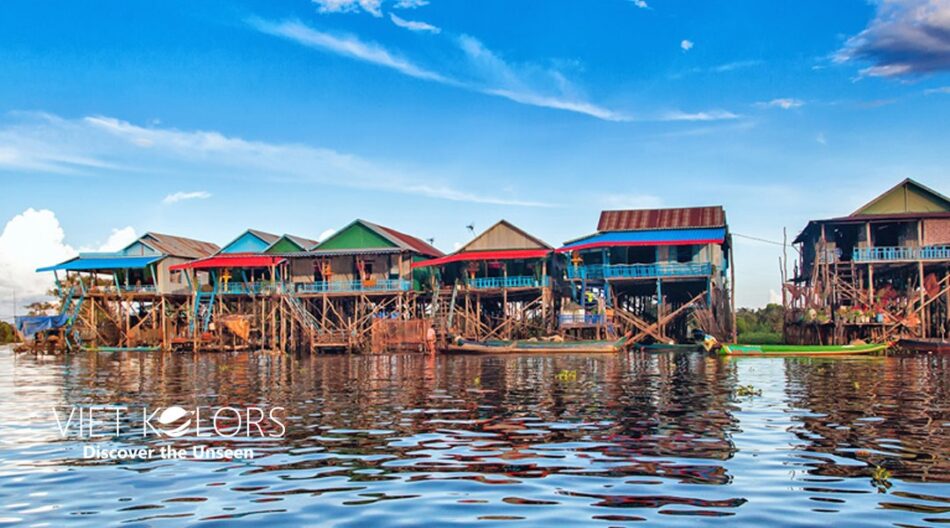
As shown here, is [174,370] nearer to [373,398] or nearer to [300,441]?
[373,398]

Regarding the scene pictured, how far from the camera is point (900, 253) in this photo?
42625mm

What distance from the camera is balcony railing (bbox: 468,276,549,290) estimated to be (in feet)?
153

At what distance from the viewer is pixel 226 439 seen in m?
13.5

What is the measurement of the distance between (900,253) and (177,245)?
44.5m

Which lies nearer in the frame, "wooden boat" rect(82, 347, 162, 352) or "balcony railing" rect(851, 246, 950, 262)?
"balcony railing" rect(851, 246, 950, 262)

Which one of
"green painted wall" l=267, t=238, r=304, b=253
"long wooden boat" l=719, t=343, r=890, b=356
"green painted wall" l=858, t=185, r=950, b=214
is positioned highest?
"green painted wall" l=858, t=185, r=950, b=214

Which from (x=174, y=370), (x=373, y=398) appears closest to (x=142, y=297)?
(x=174, y=370)

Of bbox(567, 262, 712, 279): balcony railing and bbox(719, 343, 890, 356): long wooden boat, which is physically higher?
bbox(567, 262, 712, 279): balcony railing

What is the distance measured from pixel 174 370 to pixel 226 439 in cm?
2007

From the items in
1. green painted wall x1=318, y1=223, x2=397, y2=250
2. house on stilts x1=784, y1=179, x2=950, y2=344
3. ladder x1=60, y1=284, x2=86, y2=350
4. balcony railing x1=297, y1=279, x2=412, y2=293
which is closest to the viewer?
house on stilts x1=784, y1=179, x2=950, y2=344

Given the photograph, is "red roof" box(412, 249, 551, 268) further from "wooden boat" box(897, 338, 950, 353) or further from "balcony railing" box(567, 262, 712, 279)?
"wooden boat" box(897, 338, 950, 353)

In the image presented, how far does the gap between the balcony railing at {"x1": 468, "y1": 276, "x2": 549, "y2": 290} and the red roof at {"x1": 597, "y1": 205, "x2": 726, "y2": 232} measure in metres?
4.77

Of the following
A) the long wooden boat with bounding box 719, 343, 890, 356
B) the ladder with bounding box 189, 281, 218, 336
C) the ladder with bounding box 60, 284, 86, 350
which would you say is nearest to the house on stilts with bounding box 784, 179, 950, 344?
the long wooden boat with bounding box 719, 343, 890, 356

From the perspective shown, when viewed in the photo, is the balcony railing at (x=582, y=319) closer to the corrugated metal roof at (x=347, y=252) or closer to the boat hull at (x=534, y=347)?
the boat hull at (x=534, y=347)
